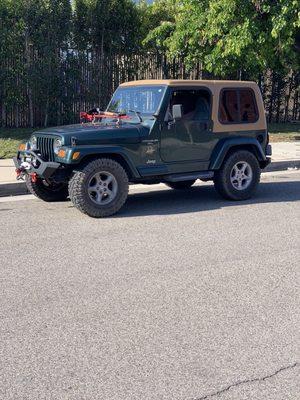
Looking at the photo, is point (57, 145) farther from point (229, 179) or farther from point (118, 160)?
point (229, 179)

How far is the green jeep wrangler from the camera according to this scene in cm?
Answer: 772

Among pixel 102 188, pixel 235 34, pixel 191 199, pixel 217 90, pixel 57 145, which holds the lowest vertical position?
pixel 191 199

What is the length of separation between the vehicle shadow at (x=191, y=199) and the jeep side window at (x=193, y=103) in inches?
52.3

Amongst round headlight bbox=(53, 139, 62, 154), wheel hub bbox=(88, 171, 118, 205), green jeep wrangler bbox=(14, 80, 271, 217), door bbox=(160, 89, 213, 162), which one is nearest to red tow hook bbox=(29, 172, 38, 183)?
green jeep wrangler bbox=(14, 80, 271, 217)

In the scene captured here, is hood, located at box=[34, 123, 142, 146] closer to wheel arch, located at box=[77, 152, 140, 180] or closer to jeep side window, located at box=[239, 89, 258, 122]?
wheel arch, located at box=[77, 152, 140, 180]

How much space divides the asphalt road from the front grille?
2.63 ft

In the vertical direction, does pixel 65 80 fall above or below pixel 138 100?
above

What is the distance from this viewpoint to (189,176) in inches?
340

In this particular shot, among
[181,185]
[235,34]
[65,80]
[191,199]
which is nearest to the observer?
[191,199]

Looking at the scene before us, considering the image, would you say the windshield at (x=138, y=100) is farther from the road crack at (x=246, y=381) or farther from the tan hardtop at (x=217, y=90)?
the road crack at (x=246, y=381)

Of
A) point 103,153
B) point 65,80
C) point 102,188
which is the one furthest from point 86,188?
point 65,80

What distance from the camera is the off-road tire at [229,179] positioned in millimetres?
8930

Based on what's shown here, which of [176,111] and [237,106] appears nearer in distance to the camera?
[176,111]

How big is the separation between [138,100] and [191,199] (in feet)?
6.07
